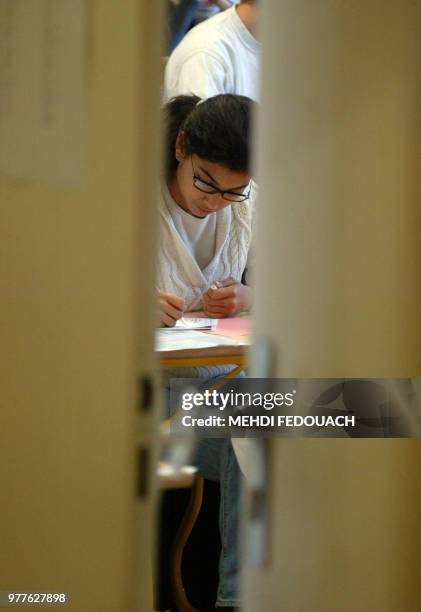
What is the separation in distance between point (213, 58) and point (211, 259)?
497mm

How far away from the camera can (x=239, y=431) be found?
35cm

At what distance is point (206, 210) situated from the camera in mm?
1292

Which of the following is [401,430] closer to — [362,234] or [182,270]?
[362,234]

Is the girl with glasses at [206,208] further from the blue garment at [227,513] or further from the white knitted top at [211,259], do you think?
the blue garment at [227,513]

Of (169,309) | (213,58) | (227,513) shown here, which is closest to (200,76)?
(213,58)

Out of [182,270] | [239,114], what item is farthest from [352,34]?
[182,270]

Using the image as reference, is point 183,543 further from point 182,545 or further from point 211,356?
point 211,356

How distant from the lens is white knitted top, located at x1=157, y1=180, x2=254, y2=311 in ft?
4.13

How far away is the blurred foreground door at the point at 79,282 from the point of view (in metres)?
0.29

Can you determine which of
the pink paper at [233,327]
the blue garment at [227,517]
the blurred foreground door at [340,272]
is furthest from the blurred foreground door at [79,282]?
the pink paper at [233,327]

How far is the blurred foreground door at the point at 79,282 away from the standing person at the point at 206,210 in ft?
1.77

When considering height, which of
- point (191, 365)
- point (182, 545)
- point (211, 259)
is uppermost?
point (211, 259)

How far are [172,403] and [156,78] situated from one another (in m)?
0.18

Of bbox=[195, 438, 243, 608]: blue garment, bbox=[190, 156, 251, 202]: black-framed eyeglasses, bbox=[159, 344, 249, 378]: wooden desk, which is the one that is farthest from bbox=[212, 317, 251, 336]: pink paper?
bbox=[195, 438, 243, 608]: blue garment
